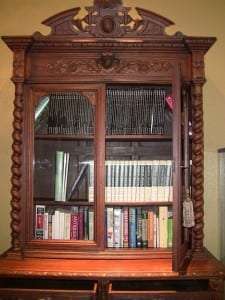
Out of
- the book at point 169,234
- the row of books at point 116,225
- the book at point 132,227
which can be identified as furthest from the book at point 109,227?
the book at point 169,234

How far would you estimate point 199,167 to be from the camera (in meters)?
1.85

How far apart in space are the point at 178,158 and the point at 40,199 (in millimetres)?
907

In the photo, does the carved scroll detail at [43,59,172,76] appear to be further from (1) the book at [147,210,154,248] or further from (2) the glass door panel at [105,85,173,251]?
(1) the book at [147,210,154,248]

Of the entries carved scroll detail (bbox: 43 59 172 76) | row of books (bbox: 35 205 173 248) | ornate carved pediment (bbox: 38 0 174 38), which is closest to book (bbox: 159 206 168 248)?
row of books (bbox: 35 205 173 248)

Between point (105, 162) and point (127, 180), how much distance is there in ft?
0.62

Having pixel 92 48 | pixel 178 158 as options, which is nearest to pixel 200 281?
pixel 178 158

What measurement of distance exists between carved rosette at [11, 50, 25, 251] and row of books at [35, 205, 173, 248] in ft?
0.48

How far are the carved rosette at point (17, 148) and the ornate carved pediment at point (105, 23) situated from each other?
298mm

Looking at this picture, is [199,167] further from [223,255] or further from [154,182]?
[223,255]

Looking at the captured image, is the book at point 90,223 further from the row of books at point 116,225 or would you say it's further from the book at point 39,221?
the book at point 39,221

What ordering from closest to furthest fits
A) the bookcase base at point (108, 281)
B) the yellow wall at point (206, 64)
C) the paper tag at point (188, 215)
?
the bookcase base at point (108, 281), the paper tag at point (188, 215), the yellow wall at point (206, 64)

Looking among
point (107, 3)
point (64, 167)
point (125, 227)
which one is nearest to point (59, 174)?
point (64, 167)

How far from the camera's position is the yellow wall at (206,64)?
234 centimetres

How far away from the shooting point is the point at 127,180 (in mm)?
2020
